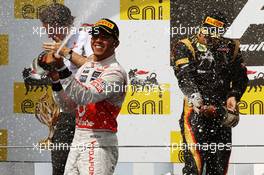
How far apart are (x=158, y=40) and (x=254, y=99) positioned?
2.15ft

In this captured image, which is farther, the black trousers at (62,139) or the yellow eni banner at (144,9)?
the black trousers at (62,139)

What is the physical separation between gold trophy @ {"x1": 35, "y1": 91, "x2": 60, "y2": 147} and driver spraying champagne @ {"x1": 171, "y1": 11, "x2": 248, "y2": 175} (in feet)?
2.46

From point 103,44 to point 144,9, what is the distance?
12.5 inches

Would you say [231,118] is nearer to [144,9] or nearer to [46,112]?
[144,9]

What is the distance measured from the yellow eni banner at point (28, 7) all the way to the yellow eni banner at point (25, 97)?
401 millimetres

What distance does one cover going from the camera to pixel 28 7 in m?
5.00

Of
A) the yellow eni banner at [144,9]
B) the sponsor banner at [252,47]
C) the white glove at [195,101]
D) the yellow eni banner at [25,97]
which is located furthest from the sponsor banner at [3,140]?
the sponsor banner at [252,47]

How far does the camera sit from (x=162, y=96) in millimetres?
5004

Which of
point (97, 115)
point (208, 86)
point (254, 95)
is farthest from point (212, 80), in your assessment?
point (97, 115)

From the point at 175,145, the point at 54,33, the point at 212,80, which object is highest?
the point at 54,33

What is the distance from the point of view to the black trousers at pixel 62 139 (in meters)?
5.07

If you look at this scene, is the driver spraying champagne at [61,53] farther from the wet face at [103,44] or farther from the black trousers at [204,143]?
the black trousers at [204,143]

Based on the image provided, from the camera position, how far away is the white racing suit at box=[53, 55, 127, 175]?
498cm

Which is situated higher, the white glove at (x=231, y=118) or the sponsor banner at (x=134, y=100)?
the sponsor banner at (x=134, y=100)
